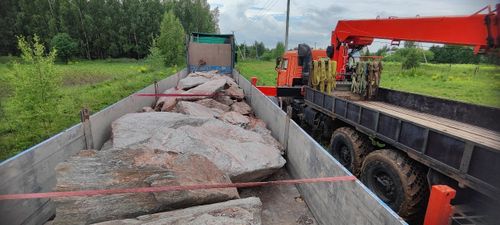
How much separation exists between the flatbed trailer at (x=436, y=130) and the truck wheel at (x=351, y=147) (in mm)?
257

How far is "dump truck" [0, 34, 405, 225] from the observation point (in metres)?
2.78

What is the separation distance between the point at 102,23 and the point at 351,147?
5382 centimetres

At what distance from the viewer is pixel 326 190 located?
3.46m

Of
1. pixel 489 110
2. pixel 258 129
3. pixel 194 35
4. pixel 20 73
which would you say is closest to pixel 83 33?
pixel 194 35

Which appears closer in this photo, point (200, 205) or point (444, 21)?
point (200, 205)

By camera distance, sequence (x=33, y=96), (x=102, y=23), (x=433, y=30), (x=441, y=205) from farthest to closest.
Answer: (x=102, y=23)
(x=33, y=96)
(x=433, y=30)
(x=441, y=205)

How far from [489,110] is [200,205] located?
5.06 metres

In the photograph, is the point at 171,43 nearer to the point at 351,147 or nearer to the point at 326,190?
the point at 351,147

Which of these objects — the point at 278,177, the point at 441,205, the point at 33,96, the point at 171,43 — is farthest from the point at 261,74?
the point at 441,205

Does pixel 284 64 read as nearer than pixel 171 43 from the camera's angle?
Yes

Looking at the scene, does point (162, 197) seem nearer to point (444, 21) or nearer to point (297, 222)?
point (297, 222)

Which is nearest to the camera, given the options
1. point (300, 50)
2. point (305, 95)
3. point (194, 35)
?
point (305, 95)

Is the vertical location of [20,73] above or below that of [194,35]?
below

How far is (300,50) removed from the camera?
9.20 meters
